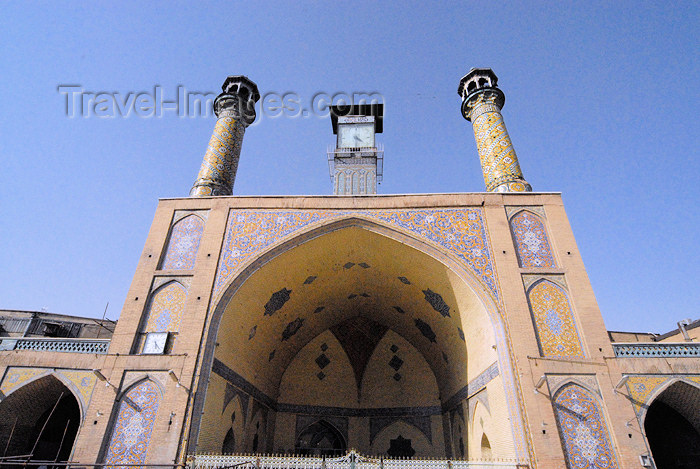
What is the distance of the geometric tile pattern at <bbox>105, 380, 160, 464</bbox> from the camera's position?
18.3ft

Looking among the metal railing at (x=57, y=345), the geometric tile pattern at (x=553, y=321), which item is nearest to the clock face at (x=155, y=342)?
the metal railing at (x=57, y=345)

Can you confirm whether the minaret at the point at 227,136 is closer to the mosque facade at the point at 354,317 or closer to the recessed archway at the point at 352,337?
the mosque facade at the point at 354,317

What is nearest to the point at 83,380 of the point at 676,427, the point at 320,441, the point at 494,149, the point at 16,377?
the point at 16,377

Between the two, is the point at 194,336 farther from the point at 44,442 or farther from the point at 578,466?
the point at 578,466

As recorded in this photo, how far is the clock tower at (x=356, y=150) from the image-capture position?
11.0 m

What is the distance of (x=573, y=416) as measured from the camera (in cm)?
561

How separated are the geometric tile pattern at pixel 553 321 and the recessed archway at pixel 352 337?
724 millimetres

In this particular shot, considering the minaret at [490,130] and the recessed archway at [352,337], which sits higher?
the minaret at [490,130]

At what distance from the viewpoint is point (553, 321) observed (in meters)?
6.36

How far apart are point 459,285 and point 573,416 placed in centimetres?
245

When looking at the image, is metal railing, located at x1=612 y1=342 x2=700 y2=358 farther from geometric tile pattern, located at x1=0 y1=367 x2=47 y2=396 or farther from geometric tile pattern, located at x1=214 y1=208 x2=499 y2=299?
geometric tile pattern, located at x1=0 y1=367 x2=47 y2=396

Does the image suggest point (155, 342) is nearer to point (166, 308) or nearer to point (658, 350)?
point (166, 308)

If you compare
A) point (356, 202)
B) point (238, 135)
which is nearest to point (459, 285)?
point (356, 202)

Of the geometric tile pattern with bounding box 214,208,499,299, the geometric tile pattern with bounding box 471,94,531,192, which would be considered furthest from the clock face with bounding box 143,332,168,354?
the geometric tile pattern with bounding box 471,94,531,192
